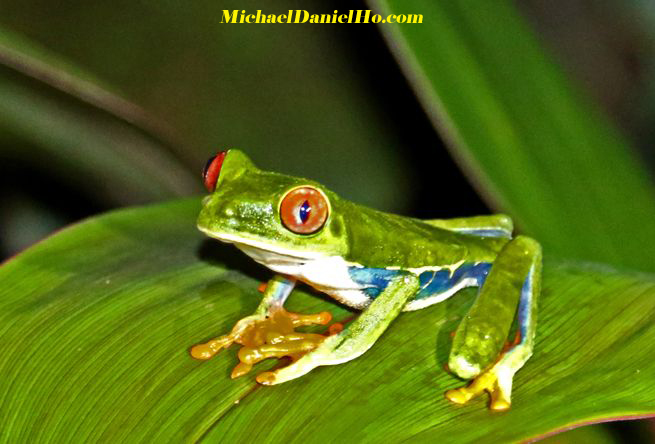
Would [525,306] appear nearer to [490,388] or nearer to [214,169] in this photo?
[490,388]

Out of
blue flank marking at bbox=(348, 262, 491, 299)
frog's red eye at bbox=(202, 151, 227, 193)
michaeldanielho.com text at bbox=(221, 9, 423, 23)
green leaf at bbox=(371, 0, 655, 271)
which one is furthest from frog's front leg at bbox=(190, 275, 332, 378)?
michaeldanielho.com text at bbox=(221, 9, 423, 23)

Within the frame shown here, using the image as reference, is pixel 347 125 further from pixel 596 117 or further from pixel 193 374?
pixel 193 374

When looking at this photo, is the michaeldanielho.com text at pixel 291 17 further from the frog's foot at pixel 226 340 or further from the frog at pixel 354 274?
the frog's foot at pixel 226 340

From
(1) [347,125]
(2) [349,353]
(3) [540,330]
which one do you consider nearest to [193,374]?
(2) [349,353]

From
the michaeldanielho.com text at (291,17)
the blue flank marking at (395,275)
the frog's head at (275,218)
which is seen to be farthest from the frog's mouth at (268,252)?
the michaeldanielho.com text at (291,17)

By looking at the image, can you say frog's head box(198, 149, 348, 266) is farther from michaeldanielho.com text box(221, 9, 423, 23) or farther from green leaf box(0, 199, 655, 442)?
michaeldanielho.com text box(221, 9, 423, 23)

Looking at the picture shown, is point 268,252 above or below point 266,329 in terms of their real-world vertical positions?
above

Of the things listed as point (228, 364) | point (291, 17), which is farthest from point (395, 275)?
point (291, 17)

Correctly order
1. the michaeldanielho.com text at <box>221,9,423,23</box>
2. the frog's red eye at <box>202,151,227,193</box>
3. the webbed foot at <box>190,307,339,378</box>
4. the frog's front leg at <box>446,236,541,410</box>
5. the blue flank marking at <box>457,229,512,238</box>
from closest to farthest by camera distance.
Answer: the frog's front leg at <box>446,236,541,410</box>, the webbed foot at <box>190,307,339,378</box>, the frog's red eye at <box>202,151,227,193</box>, the blue flank marking at <box>457,229,512,238</box>, the michaeldanielho.com text at <box>221,9,423,23</box>
